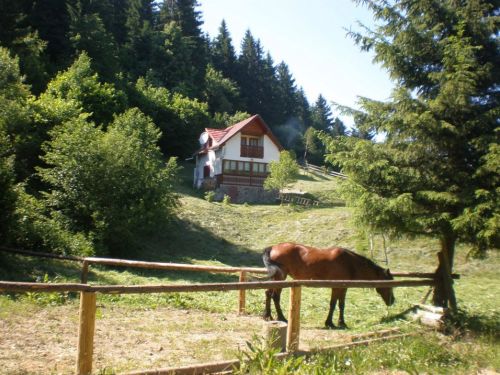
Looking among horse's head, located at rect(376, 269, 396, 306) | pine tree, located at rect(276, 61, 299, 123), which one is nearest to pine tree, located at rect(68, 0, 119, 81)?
pine tree, located at rect(276, 61, 299, 123)

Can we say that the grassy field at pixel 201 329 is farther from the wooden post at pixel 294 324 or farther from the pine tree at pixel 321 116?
the pine tree at pixel 321 116

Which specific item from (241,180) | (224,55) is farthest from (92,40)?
(224,55)

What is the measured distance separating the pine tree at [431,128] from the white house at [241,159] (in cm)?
3234

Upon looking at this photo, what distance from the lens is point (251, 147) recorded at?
45.2 meters

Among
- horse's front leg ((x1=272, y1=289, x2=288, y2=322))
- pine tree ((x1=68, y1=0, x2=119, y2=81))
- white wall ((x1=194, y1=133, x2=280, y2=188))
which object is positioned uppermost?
pine tree ((x1=68, y1=0, x2=119, y2=81))

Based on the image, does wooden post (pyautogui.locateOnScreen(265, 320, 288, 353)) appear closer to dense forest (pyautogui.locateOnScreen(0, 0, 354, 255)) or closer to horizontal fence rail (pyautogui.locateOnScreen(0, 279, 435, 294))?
horizontal fence rail (pyautogui.locateOnScreen(0, 279, 435, 294))

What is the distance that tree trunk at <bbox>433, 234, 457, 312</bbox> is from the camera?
944 centimetres

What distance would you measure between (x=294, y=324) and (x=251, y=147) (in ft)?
130

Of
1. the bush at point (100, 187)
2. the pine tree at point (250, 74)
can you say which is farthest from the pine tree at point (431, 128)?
the pine tree at point (250, 74)

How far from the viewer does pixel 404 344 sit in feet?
22.7

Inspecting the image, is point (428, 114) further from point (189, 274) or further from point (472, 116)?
point (189, 274)

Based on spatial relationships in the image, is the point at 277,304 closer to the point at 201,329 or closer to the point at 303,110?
the point at 201,329

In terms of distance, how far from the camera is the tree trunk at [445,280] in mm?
9438

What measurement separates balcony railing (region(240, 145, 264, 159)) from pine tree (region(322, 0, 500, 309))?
3495 cm
